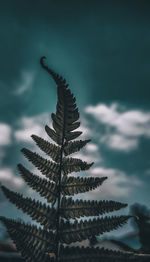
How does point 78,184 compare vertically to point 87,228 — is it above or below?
above

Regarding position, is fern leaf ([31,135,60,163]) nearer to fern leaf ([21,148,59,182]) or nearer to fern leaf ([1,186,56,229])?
fern leaf ([21,148,59,182])

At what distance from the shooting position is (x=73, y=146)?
3.38 ft

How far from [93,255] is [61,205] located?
0.22 m

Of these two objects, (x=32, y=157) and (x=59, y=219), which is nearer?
(x=59, y=219)

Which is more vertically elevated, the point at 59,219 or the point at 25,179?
the point at 25,179

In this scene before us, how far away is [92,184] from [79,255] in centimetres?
28

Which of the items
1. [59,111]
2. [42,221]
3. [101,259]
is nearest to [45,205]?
[42,221]

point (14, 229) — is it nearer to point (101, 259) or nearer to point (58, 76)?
point (101, 259)

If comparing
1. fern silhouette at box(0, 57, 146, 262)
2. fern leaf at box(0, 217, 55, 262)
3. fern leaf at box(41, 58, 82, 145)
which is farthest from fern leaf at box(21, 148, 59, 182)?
fern leaf at box(0, 217, 55, 262)

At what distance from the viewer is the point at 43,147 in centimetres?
101

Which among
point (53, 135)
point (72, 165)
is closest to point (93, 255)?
point (72, 165)

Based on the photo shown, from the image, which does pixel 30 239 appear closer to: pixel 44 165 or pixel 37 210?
pixel 37 210

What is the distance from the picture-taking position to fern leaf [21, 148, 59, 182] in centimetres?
97

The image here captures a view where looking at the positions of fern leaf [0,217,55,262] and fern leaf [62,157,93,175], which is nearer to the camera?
fern leaf [0,217,55,262]
